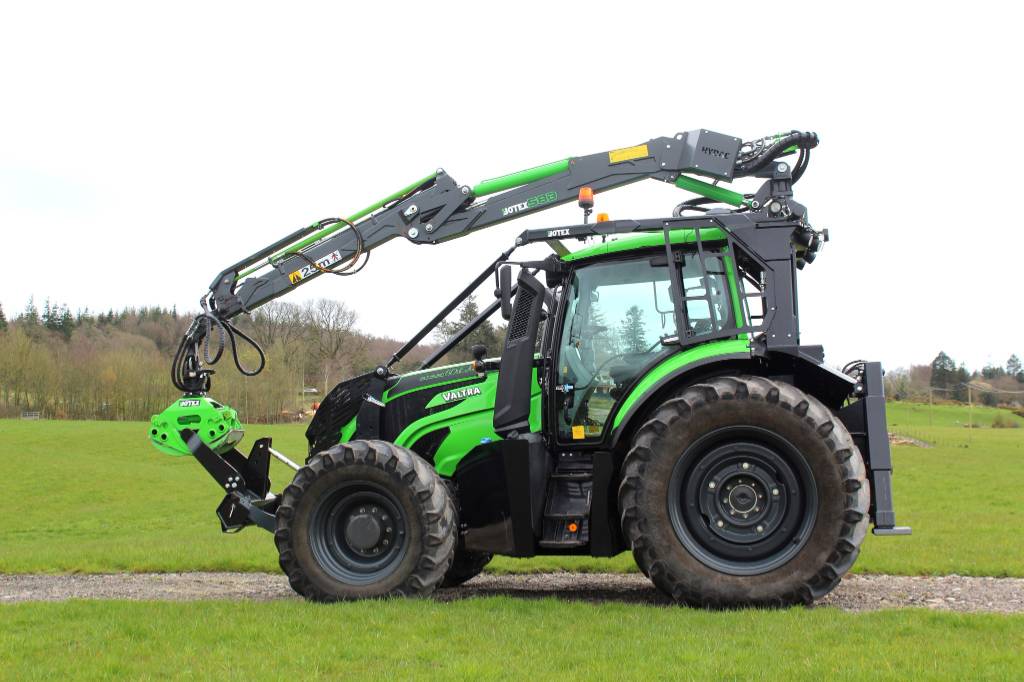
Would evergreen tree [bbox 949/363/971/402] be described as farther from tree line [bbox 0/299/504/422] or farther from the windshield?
the windshield

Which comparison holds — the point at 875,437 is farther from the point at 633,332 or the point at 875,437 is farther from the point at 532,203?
the point at 532,203

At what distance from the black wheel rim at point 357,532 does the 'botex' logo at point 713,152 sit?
432 centimetres

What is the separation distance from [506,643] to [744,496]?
237 cm

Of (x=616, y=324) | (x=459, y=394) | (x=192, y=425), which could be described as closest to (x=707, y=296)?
(x=616, y=324)

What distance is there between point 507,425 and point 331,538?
190 centimetres

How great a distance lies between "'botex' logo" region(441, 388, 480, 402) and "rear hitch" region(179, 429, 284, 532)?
199 cm

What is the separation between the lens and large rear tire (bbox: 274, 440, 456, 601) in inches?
313

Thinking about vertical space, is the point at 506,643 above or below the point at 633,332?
below

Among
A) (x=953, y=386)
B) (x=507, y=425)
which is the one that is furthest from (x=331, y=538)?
(x=953, y=386)

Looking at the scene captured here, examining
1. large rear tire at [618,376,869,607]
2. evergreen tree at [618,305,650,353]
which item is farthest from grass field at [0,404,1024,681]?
evergreen tree at [618,305,650,353]

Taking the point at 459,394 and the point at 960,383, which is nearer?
the point at 459,394

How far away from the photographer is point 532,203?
9.27m

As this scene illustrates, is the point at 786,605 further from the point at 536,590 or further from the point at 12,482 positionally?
the point at 12,482

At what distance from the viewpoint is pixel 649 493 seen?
7.20 m
